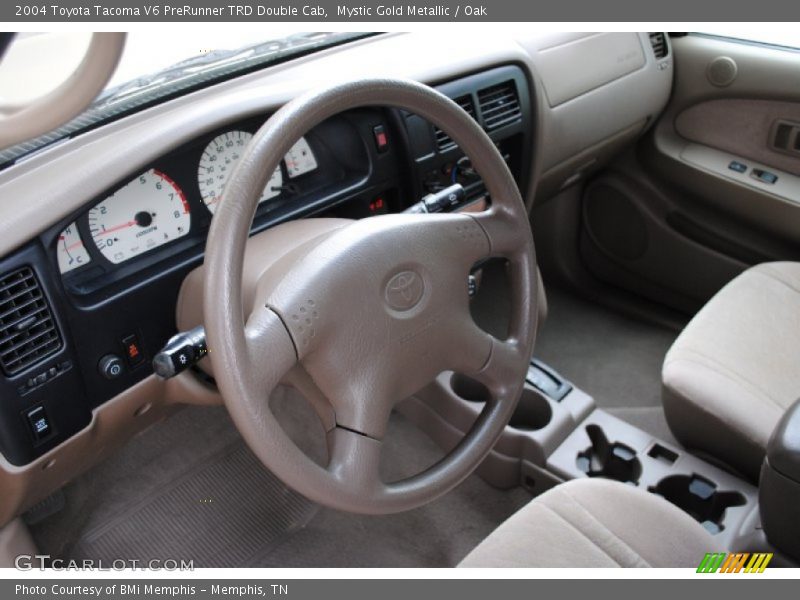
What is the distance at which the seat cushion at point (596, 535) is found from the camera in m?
1.07

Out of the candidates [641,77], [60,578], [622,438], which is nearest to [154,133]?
[60,578]

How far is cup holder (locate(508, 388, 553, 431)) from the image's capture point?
5.34 ft

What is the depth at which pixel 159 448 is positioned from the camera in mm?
1711

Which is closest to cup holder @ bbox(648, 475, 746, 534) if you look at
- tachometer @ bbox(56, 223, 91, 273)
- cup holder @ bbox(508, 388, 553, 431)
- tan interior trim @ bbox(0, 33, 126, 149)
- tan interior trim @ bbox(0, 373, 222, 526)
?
cup holder @ bbox(508, 388, 553, 431)

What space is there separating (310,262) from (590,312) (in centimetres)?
149

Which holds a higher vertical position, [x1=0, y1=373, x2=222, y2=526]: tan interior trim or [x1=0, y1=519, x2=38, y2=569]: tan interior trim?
[x1=0, y1=373, x2=222, y2=526]: tan interior trim

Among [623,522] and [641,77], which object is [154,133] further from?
[641,77]

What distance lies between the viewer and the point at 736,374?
1416 mm

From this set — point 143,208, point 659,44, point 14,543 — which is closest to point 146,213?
point 143,208

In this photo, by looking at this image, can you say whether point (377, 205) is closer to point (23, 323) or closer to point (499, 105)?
point (499, 105)

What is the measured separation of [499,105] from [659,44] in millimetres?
709

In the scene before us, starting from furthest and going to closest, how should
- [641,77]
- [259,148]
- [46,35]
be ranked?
[641,77] → [46,35] → [259,148]

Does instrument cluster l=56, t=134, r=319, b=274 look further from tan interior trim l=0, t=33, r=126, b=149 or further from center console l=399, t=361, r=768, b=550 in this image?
center console l=399, t=361, r=768, b=550

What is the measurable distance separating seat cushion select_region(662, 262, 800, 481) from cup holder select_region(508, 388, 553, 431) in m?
0.25
